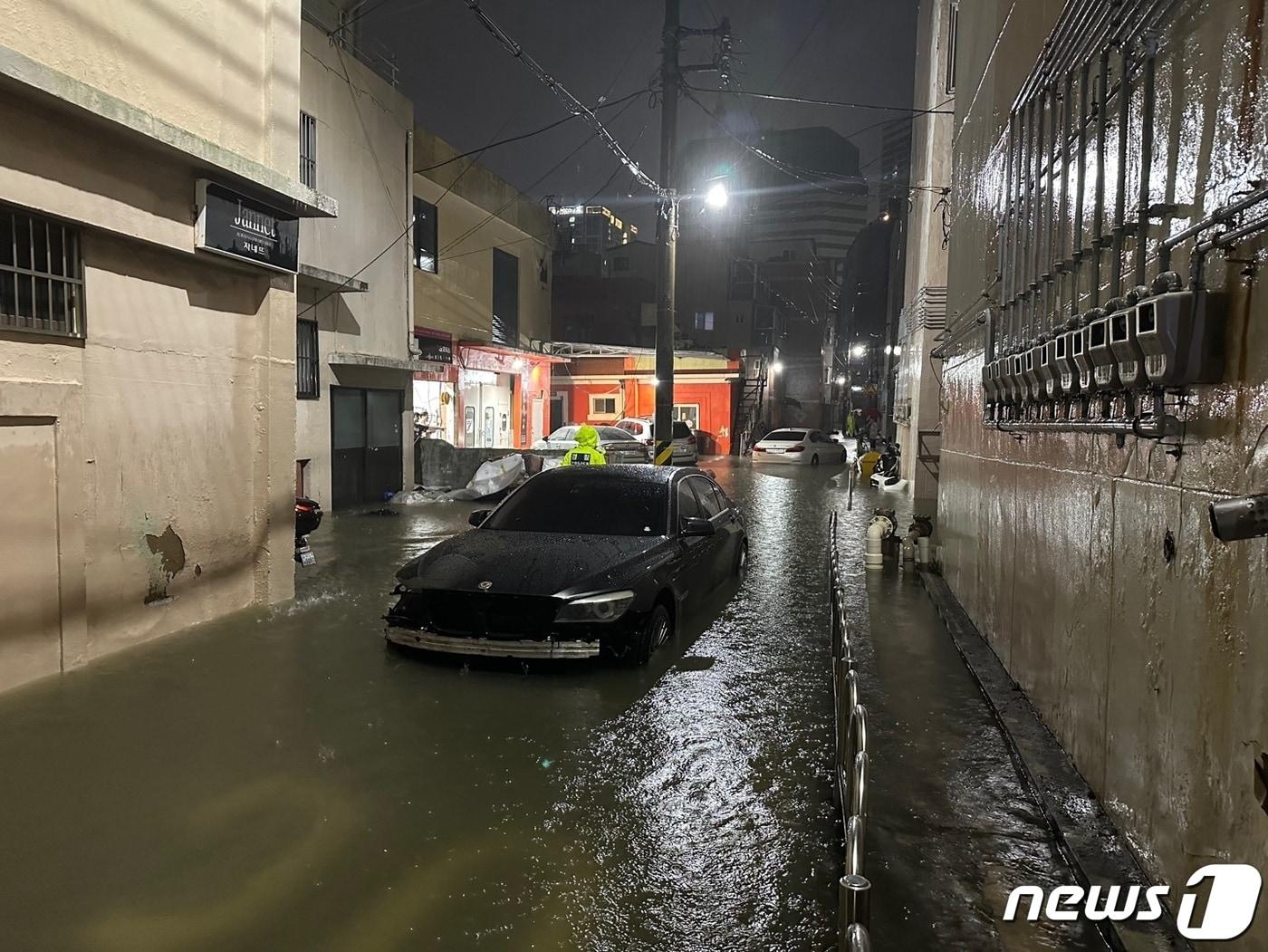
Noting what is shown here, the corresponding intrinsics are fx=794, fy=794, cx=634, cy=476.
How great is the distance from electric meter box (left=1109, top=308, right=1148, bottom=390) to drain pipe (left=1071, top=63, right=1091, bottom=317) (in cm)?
97

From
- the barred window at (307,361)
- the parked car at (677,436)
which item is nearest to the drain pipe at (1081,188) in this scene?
the barred window at (307,361)

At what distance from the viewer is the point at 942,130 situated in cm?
1683

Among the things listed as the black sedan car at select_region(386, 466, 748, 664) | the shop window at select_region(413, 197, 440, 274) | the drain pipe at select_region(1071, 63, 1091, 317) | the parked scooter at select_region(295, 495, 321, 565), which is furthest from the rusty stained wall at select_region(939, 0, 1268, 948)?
the shop window at select_region(413, 197, 440, 274)

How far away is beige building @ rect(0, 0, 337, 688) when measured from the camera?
524 centimetres

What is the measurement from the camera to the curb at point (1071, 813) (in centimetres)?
284

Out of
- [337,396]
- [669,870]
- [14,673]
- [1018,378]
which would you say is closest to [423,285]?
[337,396]

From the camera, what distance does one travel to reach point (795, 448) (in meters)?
28.3

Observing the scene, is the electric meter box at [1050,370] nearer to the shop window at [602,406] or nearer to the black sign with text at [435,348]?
the black sign with text at [435,348]

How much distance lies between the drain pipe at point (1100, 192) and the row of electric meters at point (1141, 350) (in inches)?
8.4

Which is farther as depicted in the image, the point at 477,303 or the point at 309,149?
the point at 477,303

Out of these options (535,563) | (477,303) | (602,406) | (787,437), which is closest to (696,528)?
(535,563)

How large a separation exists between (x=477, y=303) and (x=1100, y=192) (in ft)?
66.9

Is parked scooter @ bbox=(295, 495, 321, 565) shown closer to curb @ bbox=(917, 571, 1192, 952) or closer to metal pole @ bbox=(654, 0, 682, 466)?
metal pole @ bbox=(654, 0, 682, 466)

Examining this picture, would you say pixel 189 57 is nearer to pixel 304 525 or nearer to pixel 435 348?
pixel 304 525
